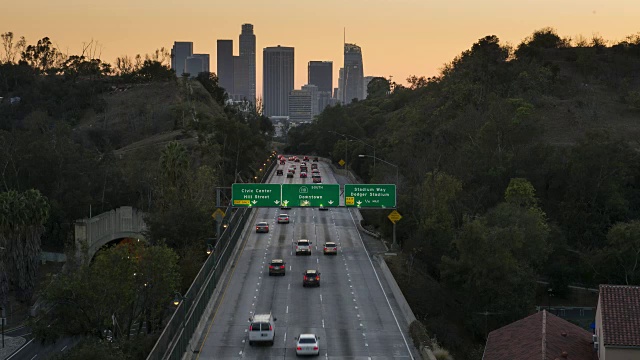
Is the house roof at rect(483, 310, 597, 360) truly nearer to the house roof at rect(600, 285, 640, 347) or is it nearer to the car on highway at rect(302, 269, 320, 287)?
the house roof at rect(600, 285, 640, 347)

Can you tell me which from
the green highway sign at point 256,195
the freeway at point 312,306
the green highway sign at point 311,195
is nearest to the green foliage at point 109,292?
the freeway at point 312,306

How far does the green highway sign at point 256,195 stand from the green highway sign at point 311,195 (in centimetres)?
68

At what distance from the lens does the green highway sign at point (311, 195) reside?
64.1 m

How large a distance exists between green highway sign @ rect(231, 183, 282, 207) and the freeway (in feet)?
14.3

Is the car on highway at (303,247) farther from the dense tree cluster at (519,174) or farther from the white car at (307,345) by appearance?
the white car at (307,345)

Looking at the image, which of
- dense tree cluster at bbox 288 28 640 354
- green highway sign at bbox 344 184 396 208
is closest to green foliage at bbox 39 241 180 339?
dense tree cluster at bbox 288 28 640 354

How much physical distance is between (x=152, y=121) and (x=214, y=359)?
420 feet

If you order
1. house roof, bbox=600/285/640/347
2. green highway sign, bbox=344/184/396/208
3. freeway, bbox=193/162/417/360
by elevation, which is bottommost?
freeway, bbox=193/162/417/360

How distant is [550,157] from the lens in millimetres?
83750

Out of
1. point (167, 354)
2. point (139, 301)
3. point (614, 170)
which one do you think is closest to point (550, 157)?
point (614, 170)

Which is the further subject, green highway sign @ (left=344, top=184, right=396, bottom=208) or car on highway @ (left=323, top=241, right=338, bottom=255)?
car on highway @ (left=323, top=241, right=338, bottom=255)

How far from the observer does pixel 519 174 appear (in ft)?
265

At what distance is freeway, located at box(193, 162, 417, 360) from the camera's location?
4069cm

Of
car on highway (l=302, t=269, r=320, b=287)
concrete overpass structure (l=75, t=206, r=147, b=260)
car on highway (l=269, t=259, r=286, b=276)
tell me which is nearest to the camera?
car on highway (l=302, t=269, r=320, b=287)
